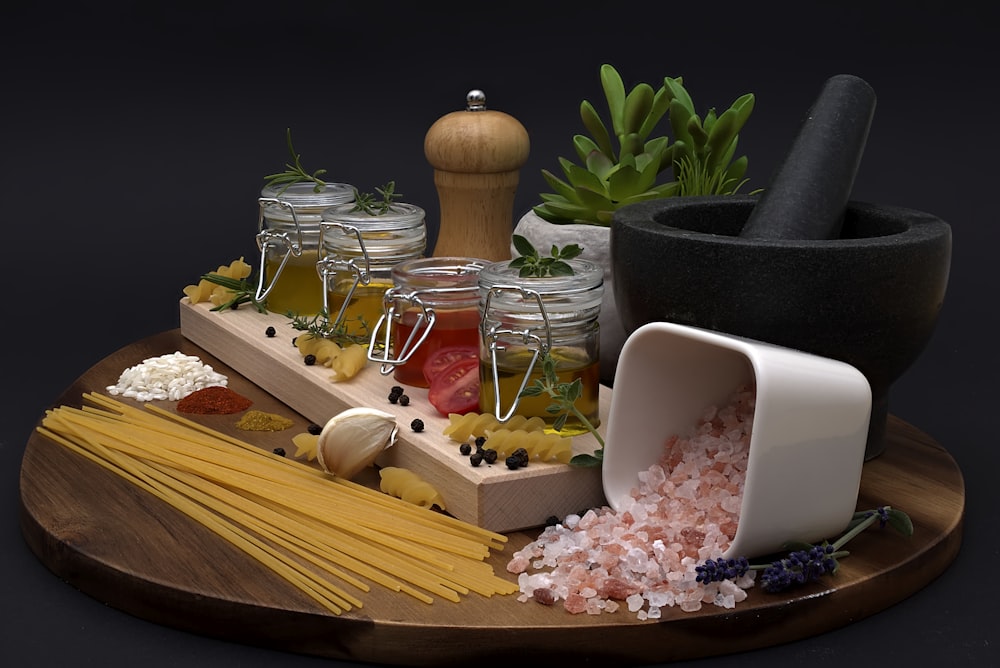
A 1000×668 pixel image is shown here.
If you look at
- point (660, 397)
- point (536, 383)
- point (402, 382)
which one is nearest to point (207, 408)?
point (402, 382)

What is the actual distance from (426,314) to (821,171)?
31.9 inches

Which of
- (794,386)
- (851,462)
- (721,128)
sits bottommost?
(851,462)

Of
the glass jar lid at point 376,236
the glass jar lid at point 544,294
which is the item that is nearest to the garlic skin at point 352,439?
the glass jar lid at point 544,294

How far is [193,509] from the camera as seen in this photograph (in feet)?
7.92

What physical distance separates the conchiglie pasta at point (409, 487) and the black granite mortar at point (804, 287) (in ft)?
1.60

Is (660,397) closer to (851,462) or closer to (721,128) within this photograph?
(851,462)

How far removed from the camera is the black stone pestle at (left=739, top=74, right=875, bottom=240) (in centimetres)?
246

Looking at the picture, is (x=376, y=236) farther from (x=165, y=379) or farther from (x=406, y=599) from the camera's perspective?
(x=406, y=599)

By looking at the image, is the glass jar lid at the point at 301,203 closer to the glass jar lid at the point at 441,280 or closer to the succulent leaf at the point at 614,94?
the glass jar lid at the point at 441,280

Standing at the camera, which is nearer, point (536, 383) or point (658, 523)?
point (658, 523)

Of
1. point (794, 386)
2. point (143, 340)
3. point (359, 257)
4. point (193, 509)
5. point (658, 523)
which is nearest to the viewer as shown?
point (794, 386)

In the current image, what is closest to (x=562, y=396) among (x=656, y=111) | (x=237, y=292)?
(x=656, y=111)

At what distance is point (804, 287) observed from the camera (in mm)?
2266

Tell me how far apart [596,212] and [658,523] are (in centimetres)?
99
